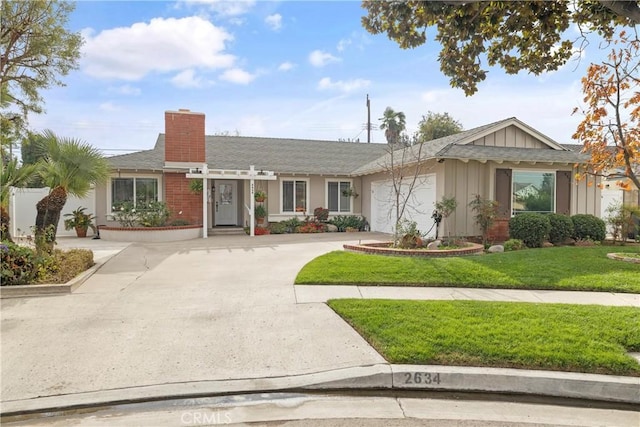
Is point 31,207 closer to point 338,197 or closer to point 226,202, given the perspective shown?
point 226,202

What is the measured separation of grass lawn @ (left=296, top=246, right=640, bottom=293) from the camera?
7523mm

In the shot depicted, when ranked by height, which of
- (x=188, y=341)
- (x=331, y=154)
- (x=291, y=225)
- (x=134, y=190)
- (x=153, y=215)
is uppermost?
(x=331, y=154)

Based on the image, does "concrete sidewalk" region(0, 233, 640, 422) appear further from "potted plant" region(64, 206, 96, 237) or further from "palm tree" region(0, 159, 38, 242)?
"potted plant" region(64, 206, 96, 237)

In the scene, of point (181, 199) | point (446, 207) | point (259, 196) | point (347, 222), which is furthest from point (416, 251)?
point (181, 199)

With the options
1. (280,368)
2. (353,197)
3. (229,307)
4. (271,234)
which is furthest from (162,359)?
(353,197)

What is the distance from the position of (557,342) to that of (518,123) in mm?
11561

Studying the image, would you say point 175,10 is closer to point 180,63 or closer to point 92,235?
point 180,63

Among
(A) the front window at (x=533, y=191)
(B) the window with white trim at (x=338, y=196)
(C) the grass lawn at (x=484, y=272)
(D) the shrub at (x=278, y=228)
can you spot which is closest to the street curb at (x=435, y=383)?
(C) the grass lawn at (x=484, y=272)

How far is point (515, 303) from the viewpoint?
6.16 metres

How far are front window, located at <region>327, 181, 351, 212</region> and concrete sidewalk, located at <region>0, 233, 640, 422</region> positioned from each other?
11036mm

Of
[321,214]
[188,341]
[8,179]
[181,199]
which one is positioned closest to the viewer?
[188,341]

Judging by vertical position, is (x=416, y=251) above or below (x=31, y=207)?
below

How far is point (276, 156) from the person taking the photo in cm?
2020

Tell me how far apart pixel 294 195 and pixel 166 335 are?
45.6 ft
